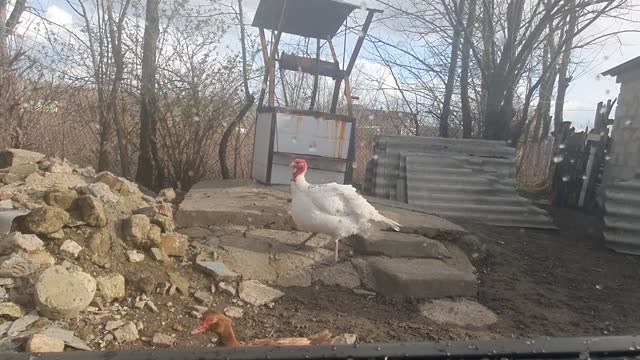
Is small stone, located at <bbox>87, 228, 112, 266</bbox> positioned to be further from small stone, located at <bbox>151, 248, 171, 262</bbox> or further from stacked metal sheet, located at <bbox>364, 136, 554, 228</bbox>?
stacked metal sheet, located at <bbox>364, 136, 554, 228</bbox>

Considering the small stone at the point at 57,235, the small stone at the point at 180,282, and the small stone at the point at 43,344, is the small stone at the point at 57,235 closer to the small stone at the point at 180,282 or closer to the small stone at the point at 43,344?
the small stone at the point at 180,282

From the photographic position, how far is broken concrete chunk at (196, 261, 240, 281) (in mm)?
4023

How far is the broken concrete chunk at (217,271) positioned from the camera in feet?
13.2

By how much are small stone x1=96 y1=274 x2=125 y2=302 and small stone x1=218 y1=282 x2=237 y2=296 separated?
72 cm

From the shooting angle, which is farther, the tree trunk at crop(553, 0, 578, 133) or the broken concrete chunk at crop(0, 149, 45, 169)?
the tree trunk at crop(553, 0, 578, 133)

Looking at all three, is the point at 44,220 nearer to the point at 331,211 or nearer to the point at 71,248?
the point at 71,248

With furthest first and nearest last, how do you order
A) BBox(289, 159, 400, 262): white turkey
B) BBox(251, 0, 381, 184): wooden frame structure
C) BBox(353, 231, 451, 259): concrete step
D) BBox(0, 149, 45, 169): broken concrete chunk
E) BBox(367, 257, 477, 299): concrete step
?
BBox(251, 0, 381, 184): wooden frame structure, BBox(0, 149, 45, 169): broken concrete chunk, BBox(353, 231, 451, 259): concrete step, BBox(289, 159, 400, 262): white turkey, BBox(367, 257, 477, 299): concrete step

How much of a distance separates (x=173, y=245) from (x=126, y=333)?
3.87 feet

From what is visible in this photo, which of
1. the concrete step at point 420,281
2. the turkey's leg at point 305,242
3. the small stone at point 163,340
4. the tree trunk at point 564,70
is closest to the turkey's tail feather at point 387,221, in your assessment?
the concrete step at point 420,281

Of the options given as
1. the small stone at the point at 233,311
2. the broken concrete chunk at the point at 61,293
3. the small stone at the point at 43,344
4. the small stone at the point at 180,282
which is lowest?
the small stone at the point at 233,311

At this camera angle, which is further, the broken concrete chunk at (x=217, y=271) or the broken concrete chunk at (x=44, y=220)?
the broken concrete chunk at (x=217, y=271)

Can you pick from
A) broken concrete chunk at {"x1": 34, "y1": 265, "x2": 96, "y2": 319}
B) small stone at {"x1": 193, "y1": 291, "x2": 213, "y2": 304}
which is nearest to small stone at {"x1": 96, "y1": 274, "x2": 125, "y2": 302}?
broken concrete chunk at {"x1": 34, "y1": 265, "x2": 96, "y2": 319}

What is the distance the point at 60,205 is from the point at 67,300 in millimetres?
1156

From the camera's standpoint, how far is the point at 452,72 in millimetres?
10422
